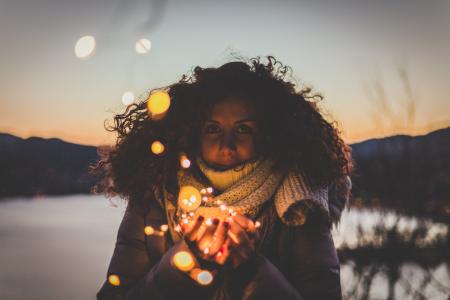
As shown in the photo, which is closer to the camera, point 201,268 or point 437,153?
point 201,268

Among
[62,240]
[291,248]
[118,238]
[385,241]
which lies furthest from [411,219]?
[62,240]

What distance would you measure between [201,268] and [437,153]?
9.97 feet

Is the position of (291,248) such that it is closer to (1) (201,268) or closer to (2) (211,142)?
(1) (201,268)

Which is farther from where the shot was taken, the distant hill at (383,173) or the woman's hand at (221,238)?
the distant hill at (383,173)

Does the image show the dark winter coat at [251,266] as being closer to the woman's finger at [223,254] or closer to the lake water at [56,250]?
the woman's finger at [223,254]

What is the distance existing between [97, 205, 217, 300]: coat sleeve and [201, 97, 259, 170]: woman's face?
320 millimetres

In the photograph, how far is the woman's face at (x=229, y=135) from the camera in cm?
144

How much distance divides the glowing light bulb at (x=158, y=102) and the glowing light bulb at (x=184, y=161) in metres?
0.25

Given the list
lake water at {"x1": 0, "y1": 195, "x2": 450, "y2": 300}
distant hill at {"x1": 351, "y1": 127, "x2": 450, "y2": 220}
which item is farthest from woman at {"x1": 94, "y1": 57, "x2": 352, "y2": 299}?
distant hill at {"x1": 351, "y1": 127, "x2": 450, "y2": 220}

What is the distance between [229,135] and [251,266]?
1.47ft

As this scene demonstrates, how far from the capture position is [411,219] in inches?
152

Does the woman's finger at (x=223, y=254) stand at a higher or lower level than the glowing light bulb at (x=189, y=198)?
lower

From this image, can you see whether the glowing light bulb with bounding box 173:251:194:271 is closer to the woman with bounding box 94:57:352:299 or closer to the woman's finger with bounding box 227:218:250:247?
Answer: the woman with bounding box 94:57:352:299

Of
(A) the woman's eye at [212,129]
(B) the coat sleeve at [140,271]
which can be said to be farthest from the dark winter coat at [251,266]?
(A) the woman's eye at [212,129]
